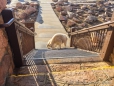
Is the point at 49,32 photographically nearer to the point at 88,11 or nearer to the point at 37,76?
the point at 88,11

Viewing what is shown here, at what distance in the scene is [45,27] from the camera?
851 centimetres

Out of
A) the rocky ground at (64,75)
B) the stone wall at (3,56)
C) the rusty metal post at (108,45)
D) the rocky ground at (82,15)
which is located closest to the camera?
the stone wall at (3,56)

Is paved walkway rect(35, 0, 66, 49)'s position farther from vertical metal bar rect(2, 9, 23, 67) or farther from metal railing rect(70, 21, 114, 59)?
vertical metal bar rect(2, 9, 23, 67)

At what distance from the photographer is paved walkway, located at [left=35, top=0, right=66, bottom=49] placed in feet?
23.7

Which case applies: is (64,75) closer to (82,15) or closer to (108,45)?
(108,45)

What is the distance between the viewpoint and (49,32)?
7.95 metres

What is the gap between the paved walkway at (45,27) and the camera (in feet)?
23.7

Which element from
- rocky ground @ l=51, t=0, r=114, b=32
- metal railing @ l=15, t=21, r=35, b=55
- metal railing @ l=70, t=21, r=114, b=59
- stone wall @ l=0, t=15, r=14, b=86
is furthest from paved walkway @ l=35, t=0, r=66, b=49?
stone wall @ l=0, t=15, r=14, b=86

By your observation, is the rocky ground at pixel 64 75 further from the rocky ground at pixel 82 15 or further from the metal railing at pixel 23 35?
the rocky ground at pixel 82 15

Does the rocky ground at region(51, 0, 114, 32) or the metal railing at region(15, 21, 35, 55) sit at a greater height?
the metal railing at region(15, 21, 35, 55)

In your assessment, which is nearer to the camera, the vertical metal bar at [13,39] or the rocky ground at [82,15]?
the vertical metal bar at [13,39]

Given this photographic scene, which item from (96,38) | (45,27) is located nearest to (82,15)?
(45,27)

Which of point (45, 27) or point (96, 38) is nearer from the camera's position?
point (96, 38)

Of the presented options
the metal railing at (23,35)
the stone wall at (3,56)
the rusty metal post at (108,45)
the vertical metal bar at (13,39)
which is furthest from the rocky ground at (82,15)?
the stone wall at (3,56)
